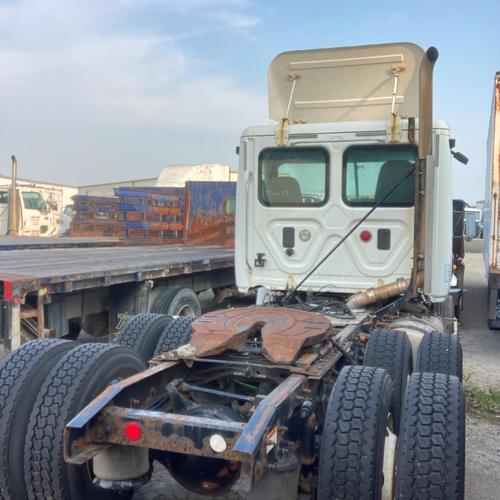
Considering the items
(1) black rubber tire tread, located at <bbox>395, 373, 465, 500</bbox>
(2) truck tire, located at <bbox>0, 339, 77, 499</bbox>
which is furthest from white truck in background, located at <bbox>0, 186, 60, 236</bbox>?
(1) black rubber tire tread, located at <bbox>395, 373, 465, 500</bbox>

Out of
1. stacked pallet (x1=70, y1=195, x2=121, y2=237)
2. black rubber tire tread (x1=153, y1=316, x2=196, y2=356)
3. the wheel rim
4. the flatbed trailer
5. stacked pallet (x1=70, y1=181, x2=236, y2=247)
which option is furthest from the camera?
stacked pallet (x1=70, y1=195, x2=121, y2=237)

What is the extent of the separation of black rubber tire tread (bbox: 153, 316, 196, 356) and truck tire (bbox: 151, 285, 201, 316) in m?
2.80

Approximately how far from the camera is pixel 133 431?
2.76 meters

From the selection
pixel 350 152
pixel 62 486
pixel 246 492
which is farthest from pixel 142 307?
pixel 246 492

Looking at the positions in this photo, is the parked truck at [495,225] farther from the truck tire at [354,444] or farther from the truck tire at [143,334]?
the truck tire at [354,444]

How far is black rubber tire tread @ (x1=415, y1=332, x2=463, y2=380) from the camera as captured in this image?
3941mm

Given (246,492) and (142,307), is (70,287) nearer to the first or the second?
(142,307)

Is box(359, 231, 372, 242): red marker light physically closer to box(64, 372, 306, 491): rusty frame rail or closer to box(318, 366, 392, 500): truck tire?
box(318, 366, 392, 500): truck tire

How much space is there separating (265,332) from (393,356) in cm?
93

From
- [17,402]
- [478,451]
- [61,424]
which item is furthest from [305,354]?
[478,451]

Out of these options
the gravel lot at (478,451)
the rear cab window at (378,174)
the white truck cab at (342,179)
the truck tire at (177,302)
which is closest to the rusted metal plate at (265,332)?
the gravel lot at (478,451)

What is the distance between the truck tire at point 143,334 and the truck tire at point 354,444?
1.83 metres

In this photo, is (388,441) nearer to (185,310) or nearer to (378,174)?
(378,174)

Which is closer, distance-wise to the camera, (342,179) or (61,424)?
(61,424)
